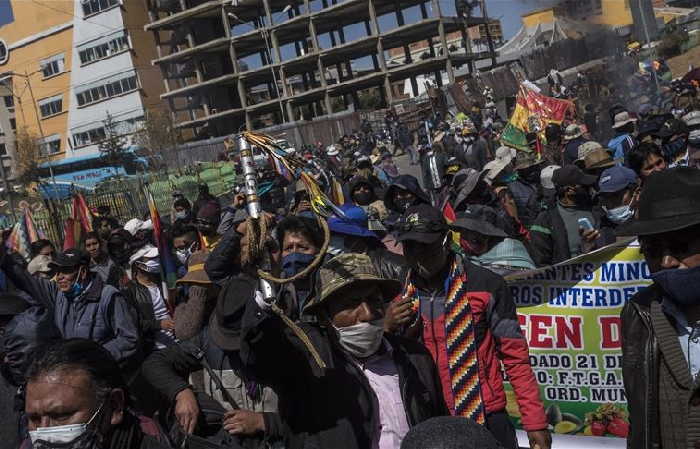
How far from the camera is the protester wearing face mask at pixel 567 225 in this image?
600 centimetres

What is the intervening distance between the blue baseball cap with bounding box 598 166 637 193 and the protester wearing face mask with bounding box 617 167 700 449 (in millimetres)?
3031

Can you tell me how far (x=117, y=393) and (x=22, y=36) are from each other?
89746 mm

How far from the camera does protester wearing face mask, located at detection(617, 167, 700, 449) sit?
262 cm

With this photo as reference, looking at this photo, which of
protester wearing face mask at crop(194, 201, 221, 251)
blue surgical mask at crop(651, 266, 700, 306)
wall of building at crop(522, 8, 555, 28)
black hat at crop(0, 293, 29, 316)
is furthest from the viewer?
wall of building at crop(522, 8, 555, 28)

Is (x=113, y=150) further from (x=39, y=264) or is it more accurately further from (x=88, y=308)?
(x=88, y=308)

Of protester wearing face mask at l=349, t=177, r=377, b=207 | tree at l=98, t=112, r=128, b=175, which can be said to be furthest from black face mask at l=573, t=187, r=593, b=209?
tree at l=98, t=112, r=128, b=175

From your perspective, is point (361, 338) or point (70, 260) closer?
point (361, 338)

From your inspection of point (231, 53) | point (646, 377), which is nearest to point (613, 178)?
point (646, 377)

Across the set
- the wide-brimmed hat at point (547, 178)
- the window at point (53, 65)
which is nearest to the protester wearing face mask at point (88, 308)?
the wide-brimmed hat at point (547, 178)

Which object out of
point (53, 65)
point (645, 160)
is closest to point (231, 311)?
point (645, 160)

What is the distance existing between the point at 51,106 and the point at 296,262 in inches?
3395

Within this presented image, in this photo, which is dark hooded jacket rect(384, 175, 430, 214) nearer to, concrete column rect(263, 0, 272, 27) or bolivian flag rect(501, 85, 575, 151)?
bolivian flag rect(501, 85, 575, 151)

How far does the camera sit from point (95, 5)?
77188 mm

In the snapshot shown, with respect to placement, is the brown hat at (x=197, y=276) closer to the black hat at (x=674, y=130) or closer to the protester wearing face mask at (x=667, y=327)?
the protester wearing face mask at (x=667, y=327)
